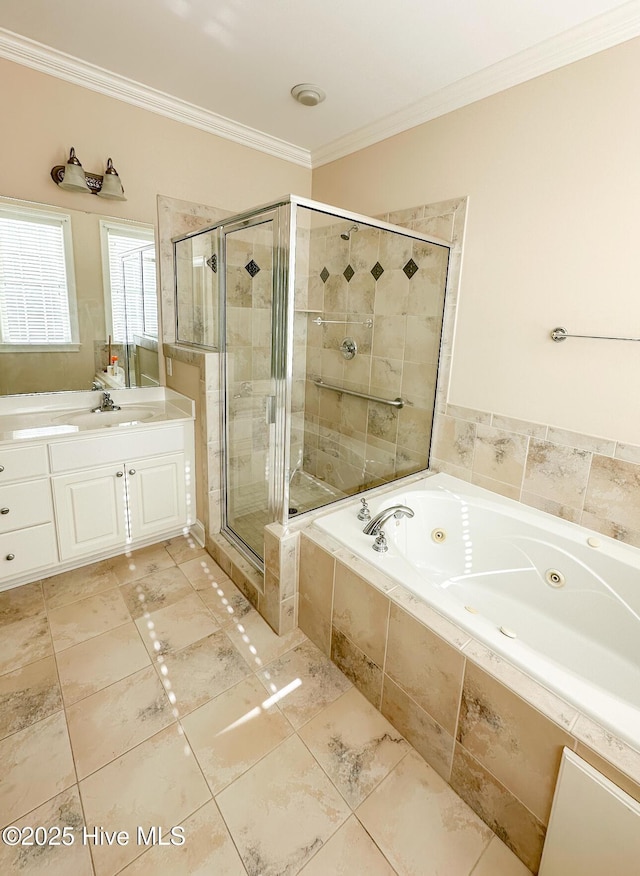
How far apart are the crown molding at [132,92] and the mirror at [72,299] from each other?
1.92ft

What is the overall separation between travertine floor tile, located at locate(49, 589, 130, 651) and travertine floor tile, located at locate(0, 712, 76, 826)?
39 centimetres

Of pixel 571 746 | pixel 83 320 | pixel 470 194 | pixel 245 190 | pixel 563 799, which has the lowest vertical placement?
pixel 563 799

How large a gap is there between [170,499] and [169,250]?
1476 mm

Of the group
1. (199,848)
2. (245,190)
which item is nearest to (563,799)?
(199,848)

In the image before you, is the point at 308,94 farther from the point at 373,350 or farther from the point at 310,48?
the point at 373,350

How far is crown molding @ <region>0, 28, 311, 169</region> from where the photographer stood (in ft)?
6.20

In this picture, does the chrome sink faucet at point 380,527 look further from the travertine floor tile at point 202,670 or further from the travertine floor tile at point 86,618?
the travertine floor tile at point 86,618

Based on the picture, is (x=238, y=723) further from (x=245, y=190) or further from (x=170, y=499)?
(x=245, y=190)

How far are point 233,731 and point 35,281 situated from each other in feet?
7.27

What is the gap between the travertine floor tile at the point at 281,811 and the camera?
1.15 metres

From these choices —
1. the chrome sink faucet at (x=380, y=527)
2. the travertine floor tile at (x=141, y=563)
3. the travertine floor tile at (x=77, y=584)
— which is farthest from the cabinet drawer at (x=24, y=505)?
the chrome sink faucet at (x=380, y=527)

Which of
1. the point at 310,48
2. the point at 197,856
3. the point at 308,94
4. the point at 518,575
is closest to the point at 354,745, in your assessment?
the point at 197,856

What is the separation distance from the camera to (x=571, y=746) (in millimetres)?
1004

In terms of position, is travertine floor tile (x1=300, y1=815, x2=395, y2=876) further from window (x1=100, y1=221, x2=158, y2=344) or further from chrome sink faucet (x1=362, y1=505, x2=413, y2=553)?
window (x1=100, y1=221, x2=158, y2=344)
